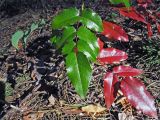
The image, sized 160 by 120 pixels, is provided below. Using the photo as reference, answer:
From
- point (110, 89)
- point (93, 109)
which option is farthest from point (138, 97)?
point (93, 109)

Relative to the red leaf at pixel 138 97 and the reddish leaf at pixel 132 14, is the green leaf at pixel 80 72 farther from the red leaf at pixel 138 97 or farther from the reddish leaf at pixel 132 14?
the reddish leaf at pixel 132 14

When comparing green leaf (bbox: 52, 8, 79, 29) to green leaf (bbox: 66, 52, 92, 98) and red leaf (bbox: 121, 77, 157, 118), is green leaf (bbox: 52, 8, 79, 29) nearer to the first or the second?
green leaf (bbox: 66, 52, 92, 98)

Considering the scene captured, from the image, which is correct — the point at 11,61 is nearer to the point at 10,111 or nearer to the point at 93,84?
the point at 10,111

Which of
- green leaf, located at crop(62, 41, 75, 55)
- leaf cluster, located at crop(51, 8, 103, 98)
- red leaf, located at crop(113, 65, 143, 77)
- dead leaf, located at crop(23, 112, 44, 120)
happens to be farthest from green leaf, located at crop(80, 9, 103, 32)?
dead leaf, located at crop(23, 112, 44, 120)

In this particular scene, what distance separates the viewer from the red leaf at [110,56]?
141cm

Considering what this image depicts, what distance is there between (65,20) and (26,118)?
64cm

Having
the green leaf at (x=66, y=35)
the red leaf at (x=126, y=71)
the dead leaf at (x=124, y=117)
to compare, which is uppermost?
the green leaf at (x=66, y=35)

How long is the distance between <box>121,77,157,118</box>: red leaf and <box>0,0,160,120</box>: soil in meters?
0.24

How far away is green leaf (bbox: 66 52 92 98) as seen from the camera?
1.12 meters

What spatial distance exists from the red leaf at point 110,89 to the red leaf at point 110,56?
97 mm

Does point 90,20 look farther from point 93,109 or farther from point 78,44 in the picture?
point 93,109

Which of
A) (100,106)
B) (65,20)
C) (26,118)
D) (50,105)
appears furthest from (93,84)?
(65,20)

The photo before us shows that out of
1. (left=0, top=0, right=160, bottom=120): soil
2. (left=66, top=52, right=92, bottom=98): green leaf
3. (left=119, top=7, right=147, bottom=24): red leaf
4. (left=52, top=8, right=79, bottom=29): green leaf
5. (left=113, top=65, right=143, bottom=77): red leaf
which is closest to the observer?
(left=66, top=52, right=92, bottom=98): green leaf

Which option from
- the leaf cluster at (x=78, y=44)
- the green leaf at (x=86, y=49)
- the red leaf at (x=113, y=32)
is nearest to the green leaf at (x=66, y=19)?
the leaf cluster at (x=78, y=44)
